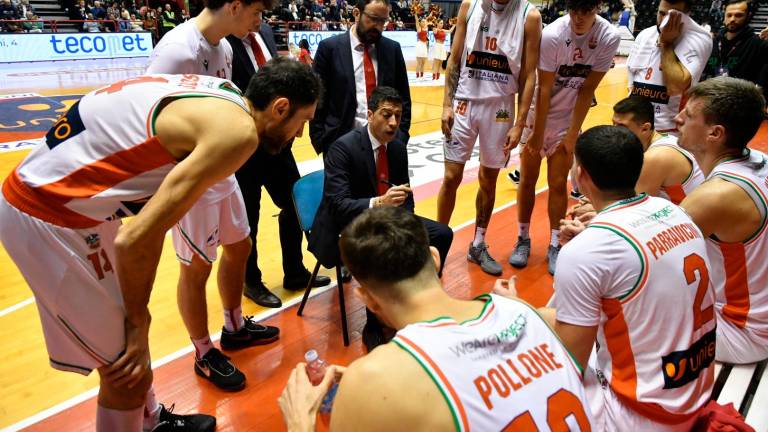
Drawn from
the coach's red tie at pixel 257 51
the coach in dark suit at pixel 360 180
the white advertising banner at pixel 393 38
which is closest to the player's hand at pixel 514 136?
the coach in dark suit at pixel 360 180

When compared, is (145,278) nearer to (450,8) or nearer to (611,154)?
(611,154)

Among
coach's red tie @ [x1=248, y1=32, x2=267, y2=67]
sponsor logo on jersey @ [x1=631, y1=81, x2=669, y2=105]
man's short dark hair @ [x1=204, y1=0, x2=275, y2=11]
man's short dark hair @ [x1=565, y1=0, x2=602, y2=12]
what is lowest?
sponsor logo on jersey @ [x1=631, y1=81, x2=669, y2=105]

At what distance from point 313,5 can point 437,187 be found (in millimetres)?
19802

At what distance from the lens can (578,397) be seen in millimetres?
1310

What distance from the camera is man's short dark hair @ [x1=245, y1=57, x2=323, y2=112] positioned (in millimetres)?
2125

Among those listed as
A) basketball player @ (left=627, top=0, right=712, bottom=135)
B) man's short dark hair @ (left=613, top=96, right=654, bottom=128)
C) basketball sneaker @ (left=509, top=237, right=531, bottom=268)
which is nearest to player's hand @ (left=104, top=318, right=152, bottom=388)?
man's short dark hair @ (left=613, top=96, right=654, bottom=128)

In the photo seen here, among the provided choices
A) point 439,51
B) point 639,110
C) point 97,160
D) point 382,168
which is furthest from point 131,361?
point 439,51

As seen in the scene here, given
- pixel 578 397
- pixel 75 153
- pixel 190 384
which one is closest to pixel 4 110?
pixel 190 384

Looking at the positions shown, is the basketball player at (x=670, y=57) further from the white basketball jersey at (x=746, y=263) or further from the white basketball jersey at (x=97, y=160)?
the white basketball jersey at (x=97, y=160)

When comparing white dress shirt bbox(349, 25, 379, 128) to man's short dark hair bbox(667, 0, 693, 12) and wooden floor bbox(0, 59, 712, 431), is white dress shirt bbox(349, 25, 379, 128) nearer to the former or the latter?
wooden floor bbox(0, 59, 712, 431)

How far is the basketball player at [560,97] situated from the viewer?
13.3 feet

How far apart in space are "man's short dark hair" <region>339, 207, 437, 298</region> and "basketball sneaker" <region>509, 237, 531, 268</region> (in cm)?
316

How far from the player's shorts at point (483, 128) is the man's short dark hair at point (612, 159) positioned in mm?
2218

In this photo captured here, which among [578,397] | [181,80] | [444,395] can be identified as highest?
[181,80]
